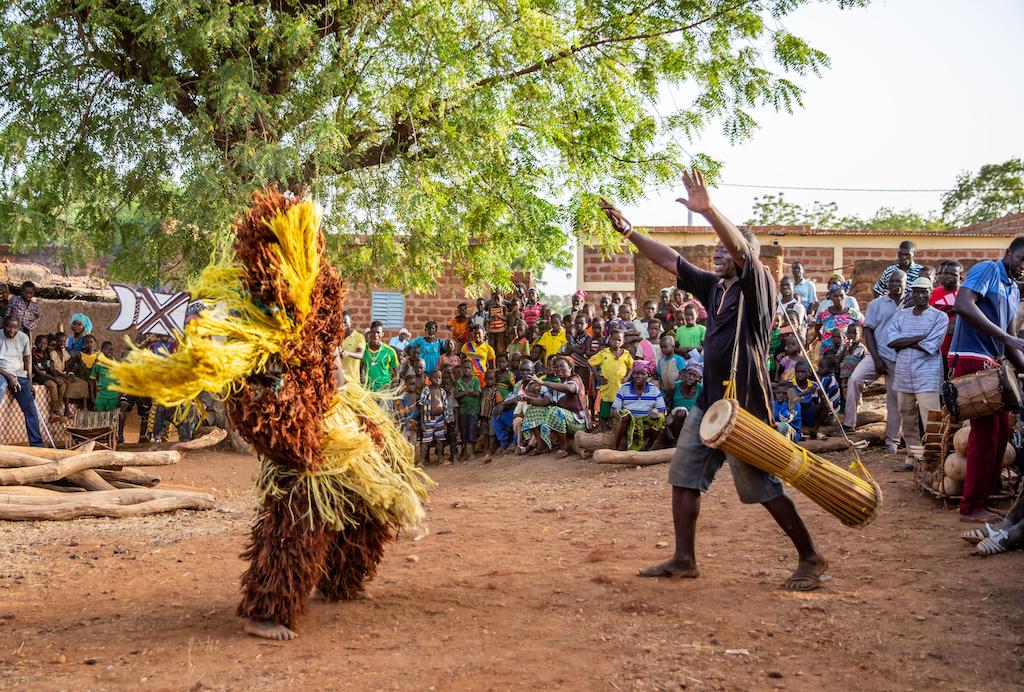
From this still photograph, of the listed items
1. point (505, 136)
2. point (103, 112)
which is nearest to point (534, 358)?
point (505, 136)

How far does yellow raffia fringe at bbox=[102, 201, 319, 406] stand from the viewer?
396cm

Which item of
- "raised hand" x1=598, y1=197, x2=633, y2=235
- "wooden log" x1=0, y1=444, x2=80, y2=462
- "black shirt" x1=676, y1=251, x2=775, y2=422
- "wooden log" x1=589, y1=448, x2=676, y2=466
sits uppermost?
"raised hand" x1=598, y1=197, x2=633, y2=235

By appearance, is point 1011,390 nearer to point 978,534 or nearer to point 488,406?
point 978,534

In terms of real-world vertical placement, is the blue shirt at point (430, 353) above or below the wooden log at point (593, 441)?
above

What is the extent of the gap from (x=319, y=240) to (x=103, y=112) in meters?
8.39

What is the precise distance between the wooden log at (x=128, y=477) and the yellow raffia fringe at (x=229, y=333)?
18.3 feet

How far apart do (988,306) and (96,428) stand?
10120 mm

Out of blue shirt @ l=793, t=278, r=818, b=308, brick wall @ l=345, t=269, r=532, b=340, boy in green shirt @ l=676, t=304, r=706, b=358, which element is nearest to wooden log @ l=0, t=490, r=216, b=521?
boy in green shirt @ l=676, t=304, r=706, b=358

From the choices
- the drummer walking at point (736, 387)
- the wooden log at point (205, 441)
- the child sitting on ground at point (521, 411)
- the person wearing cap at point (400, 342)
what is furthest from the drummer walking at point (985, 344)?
the wooden log at point (205, 441)

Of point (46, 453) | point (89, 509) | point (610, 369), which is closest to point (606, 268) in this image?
point (610, 369)

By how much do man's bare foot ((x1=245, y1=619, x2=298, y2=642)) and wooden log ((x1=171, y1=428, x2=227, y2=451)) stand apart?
9.40 metres

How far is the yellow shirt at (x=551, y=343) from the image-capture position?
12.7 meters

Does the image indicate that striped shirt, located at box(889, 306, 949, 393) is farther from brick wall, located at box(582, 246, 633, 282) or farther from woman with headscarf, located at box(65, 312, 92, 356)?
woman with headscarf, located at box(65, 312, 92, 356)

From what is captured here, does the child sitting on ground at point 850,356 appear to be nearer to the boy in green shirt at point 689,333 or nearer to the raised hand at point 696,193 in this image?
the boy in green shirt at point 689,333
